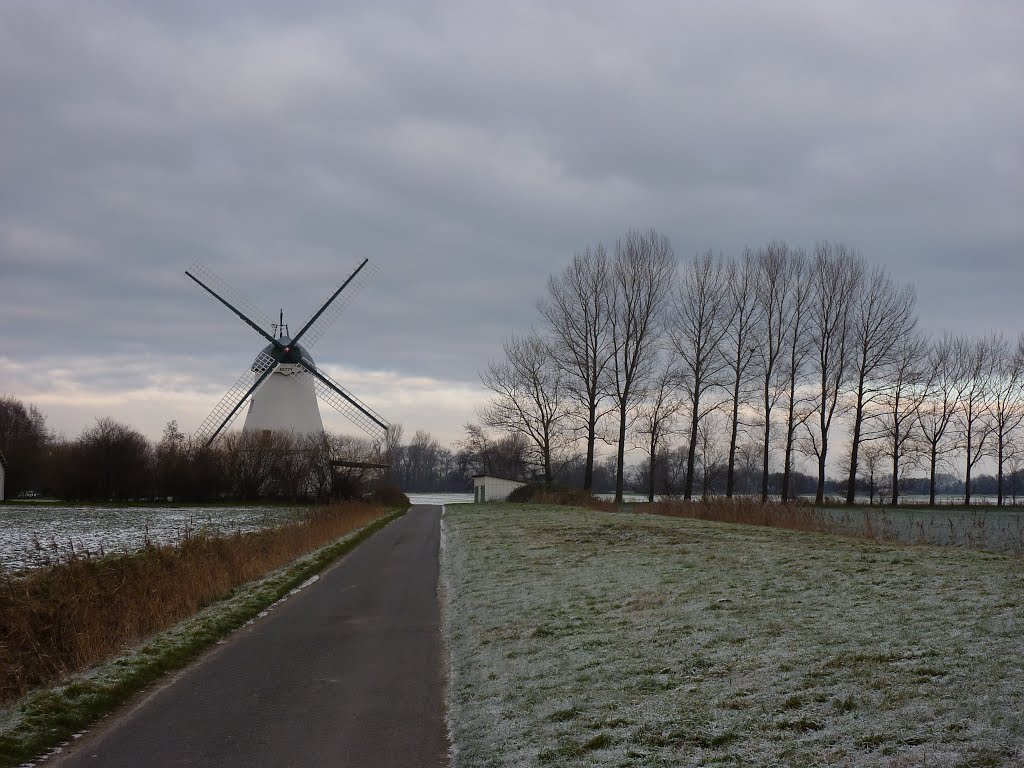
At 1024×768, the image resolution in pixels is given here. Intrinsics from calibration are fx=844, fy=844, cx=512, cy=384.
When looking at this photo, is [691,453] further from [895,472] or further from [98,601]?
[98,601]

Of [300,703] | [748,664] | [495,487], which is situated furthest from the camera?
[495,487]

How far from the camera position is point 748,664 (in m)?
7.92

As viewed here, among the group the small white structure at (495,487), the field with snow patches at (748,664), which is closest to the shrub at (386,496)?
the small white structure at (495,487)

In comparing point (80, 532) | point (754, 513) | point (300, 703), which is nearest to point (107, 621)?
point (300, 703)

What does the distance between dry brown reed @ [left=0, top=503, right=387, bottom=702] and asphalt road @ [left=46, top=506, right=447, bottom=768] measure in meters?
1.51

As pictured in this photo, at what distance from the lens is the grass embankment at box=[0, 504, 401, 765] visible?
8148mm

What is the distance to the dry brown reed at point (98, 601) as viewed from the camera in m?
10.3

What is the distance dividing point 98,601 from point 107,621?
0.60 m

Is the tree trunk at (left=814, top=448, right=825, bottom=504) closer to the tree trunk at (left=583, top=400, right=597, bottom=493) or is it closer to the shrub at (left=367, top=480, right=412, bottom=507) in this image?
the tree trunk at (left=583, top=400, right=597, bottom=493)

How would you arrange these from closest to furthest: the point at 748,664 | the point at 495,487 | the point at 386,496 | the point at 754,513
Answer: the point at 748,664 → the point at 754,513 → the point at 495,487 → the point at 386,496

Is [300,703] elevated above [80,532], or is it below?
above

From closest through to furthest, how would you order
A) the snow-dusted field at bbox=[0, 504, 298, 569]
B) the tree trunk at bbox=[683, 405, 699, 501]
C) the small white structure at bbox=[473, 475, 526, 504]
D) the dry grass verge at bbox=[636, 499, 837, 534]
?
1. the snow-dusted field at bbox=[0, 504, 298, 569]
2. the dry grass verge at bbox=[636, 499, 837, 534]
3. the tree trunk at bbox=[683, 405, 699, 501]
4. the small white structure at bbox=[473, 475, 526, 504]

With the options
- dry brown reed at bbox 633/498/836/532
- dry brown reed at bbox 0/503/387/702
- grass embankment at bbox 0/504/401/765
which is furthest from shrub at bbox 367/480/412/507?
dry brown reed at bbox 0/503/387/702

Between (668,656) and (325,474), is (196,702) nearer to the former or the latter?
(668,656)
